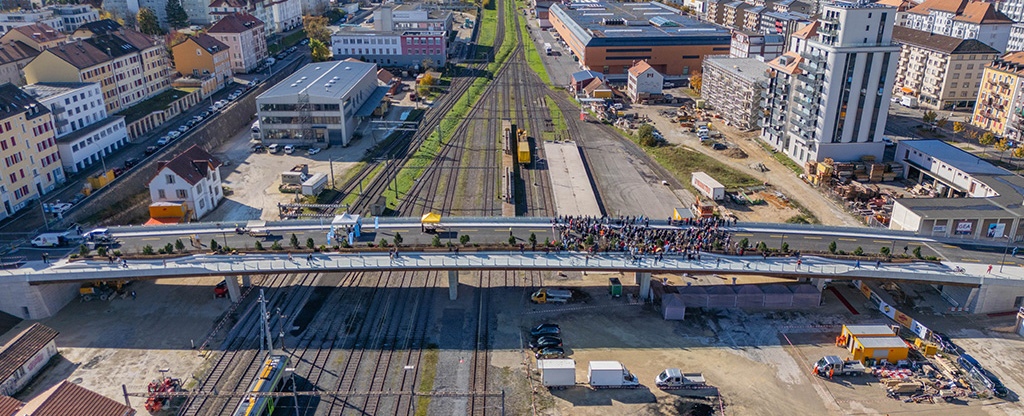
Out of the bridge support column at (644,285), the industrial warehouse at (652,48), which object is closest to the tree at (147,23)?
the industrial warehouse at (652,48)

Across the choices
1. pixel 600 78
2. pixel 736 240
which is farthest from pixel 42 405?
pixel 600 78

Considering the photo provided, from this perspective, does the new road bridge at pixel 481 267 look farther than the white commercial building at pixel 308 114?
No

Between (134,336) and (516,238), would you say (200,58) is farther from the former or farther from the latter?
(516,238)

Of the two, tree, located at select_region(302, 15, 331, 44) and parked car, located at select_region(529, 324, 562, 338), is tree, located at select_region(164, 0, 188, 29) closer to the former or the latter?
tree, located at select_region(302, 15, 331, 44)

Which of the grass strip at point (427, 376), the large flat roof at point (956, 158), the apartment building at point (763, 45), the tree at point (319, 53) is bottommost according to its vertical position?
the grass strip at point (427, 376)

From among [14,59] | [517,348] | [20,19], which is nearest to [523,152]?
[517,348]

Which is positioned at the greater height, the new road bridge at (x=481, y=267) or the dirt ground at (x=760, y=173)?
the new road bridge at (x=481, y=267)

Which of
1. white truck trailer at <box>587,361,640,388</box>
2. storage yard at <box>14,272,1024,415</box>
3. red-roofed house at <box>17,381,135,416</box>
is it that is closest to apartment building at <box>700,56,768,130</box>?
storage yard at <box>14,272,1024,415</box>

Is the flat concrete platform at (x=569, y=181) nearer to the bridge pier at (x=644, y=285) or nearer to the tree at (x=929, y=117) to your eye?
the bridge pier at (x=644, y=285)

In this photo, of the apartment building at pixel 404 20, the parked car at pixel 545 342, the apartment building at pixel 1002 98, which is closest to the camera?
the parked car at pixel 545 342
